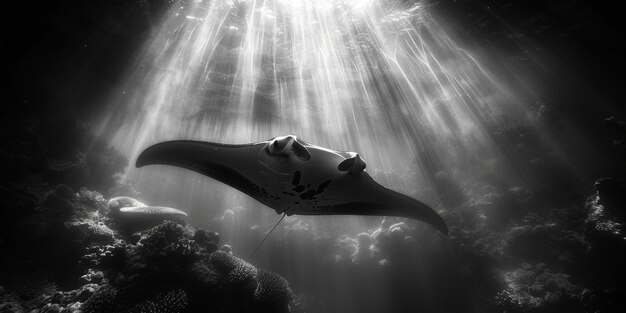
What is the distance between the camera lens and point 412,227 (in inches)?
513

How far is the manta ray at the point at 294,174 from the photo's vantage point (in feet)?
11.2

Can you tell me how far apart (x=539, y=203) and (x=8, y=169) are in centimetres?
2147

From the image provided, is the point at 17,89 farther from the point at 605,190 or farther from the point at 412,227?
the point at 605,190

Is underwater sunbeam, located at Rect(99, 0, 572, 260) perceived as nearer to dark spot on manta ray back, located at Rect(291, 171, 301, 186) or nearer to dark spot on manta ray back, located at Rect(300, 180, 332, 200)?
dark spot on manta ray back, located at Rect(300, 180, 332, 200)

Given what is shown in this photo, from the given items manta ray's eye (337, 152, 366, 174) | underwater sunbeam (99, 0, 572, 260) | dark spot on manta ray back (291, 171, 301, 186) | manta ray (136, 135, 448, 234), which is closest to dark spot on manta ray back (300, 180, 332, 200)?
manta ray (136, 135, 448, 234)

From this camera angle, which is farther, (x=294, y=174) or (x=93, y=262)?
(x=93, y=262)

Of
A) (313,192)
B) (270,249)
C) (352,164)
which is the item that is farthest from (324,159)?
(270,249)

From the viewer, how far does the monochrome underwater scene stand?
Result: 568cm

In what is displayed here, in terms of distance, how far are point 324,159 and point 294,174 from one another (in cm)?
43

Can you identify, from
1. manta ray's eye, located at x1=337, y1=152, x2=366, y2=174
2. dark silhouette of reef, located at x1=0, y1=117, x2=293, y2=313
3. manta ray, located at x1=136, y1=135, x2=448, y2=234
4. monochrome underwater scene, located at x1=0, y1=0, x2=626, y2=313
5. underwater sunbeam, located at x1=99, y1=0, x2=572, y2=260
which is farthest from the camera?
underwater sunbeam, located at x1=99, y1=0, x2=572, y2=260

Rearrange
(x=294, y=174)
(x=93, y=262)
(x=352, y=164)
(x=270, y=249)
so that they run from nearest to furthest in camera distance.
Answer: (x=352, y=164) → (x=294, y=174) → (x=93, y=262) → (x=270, y=249)

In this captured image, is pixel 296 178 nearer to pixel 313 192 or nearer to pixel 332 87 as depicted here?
pixel 313 192

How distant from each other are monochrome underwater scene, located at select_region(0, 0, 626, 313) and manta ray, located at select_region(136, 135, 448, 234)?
4 cm

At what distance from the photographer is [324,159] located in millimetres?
3541
